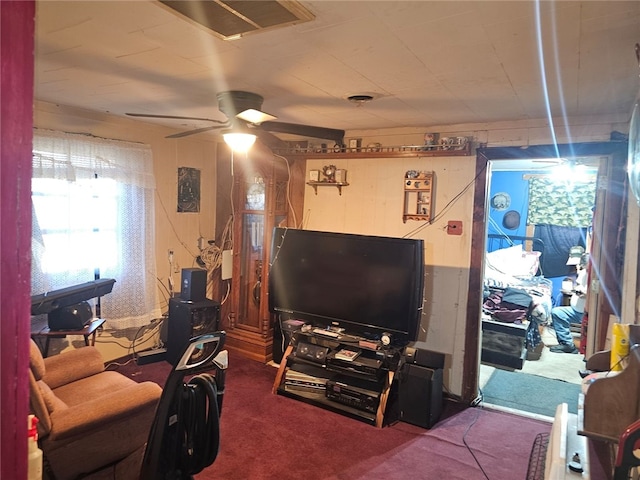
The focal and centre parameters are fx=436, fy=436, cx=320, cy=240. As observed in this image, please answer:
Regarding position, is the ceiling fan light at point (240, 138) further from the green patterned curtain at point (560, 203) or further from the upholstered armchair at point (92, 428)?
the green patterned curtain at point (560, 203)

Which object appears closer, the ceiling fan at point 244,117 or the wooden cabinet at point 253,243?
the ceiling fan at point 244,117

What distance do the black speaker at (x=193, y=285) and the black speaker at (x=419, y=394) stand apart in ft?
6.61

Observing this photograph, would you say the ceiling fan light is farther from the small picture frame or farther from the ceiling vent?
the small picture frame

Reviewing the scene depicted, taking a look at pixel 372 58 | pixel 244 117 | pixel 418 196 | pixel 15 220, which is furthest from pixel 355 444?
pixel 15 220

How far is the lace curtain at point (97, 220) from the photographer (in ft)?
11.0

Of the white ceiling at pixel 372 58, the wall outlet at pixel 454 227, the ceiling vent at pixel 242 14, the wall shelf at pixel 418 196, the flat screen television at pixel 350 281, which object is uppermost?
the white ceiling at pixel 372 58

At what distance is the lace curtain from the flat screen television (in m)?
1.29

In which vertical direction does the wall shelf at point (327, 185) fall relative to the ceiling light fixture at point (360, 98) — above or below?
below

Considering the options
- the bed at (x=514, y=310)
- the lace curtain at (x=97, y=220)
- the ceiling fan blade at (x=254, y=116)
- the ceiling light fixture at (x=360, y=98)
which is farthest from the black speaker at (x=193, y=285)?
the bed at (x=514, y=310)

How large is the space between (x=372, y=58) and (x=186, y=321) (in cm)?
295

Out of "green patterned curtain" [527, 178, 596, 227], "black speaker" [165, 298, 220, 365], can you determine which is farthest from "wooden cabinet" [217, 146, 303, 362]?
"green patterned curtain" [527, 178, 596, 227]

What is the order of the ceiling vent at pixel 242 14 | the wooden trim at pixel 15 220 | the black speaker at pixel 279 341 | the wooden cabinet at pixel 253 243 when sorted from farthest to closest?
the wooden cabinet at pixel 253 243 → the black speaker at pixel 279 341 → the ceiling vent at pixel 242 14 → the wooden trim at pixel 15 220

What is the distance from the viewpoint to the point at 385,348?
10.7 ft

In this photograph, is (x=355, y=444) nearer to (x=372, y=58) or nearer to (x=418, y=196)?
(x=418, y=196)
